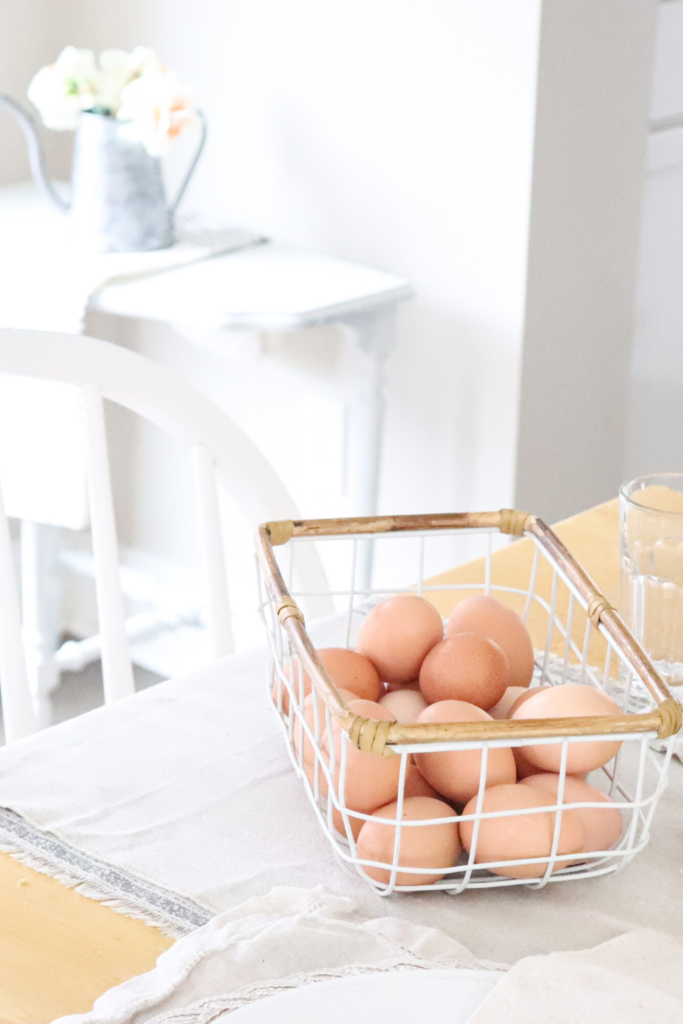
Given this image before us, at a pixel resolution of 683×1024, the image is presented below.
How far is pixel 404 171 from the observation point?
1.73 meters

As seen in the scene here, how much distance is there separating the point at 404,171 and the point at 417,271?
0.15m

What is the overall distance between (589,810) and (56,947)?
0.22 m

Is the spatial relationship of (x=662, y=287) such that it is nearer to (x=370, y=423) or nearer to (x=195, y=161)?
(x=370, y=423)

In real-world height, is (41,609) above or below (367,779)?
below

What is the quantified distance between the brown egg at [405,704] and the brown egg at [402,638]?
0.01 meters

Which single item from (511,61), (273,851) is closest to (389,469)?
(511,61)

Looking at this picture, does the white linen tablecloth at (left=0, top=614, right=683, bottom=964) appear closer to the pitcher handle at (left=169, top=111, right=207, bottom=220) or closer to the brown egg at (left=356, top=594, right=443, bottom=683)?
the brown egg at (left=356, top=594, right=443, bottom=683)

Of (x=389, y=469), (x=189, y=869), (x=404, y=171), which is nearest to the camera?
(x=189, y=869)

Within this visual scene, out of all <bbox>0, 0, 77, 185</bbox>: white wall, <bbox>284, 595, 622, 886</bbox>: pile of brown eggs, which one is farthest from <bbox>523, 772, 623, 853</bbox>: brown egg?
<bbox>0, 0, 77, 185</bbox>: white wall

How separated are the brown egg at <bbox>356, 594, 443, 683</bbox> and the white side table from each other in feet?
3.19

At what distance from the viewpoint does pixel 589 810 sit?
1.58ft

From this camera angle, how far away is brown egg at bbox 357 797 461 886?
18.4 inches

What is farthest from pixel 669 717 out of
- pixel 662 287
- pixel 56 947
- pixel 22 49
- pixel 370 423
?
pixel 22 49

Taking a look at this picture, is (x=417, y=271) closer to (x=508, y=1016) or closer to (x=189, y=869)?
(x=189, y=869)
